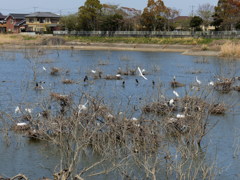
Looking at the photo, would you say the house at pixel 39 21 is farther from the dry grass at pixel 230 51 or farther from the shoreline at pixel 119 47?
the dry grass at pixel 230 51

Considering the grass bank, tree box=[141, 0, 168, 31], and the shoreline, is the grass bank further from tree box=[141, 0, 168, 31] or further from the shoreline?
tree box=[141, 0, 168, 31]

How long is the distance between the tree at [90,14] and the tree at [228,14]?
17999 mm

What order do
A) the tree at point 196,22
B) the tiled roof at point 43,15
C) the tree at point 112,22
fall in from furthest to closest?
the tiled roof at point 43,15 < the tree at point 112,22 < the tree at point 196,22

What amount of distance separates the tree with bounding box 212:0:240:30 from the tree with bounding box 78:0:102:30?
1800cm

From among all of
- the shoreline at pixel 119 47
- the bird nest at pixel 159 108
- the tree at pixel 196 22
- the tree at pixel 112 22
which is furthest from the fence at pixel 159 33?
the bird nest at pixel 159 108

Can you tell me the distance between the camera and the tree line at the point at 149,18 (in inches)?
2309

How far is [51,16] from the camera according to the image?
84188mm

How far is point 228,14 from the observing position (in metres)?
57.8

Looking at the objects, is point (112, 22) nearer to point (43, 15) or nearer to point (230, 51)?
point (43, 15)

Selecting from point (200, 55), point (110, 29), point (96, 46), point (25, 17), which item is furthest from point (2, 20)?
Answer: point (200, 55)

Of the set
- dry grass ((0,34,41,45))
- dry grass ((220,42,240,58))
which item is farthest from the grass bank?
dry grass ((220,42,240,58))

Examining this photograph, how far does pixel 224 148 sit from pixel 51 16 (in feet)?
246

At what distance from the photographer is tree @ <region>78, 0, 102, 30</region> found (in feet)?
219

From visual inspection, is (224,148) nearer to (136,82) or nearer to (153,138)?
(153,138)
